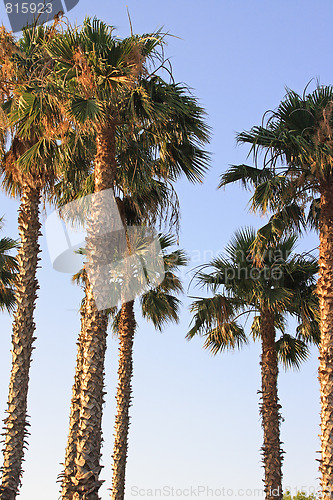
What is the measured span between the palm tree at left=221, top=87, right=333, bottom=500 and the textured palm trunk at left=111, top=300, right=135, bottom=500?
20.5 feet

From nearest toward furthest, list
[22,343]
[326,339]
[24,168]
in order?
[326,339], [22,343], [24,168]

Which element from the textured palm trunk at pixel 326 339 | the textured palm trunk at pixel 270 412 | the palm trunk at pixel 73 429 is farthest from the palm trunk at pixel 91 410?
the textured palm trunk at pixel 270 412

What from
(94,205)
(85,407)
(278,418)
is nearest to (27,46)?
(94,205)

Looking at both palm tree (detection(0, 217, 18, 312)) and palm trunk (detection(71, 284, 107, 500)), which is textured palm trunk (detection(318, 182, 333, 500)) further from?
palm tree (detection(0, 217, 18, 312))

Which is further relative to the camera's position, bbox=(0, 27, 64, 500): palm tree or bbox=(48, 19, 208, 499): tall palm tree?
bbox=(0, 27, 64, 500): palm tree

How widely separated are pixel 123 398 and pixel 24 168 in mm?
7835

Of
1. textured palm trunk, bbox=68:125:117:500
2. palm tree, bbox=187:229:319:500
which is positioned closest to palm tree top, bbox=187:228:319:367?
palm tree, bbox=187:229:319:500

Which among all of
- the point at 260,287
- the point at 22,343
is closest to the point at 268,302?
the point at 260,287

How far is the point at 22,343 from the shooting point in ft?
39.6

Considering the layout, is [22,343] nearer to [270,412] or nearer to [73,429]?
[73,429]

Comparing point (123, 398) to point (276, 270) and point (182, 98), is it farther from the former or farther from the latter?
point (182, 98)

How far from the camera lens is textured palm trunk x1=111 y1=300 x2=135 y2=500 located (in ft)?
56.4

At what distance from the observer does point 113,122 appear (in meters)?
11.4

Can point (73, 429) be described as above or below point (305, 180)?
below
